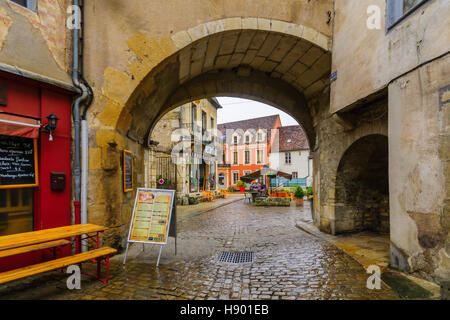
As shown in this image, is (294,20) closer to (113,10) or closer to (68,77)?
(113,10)

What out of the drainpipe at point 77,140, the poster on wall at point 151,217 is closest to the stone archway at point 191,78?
the drainpipe at point 77,140

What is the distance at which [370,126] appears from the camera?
4902mm

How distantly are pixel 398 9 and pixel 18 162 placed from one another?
618 cm

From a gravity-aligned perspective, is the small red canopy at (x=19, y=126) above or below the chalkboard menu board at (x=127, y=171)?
above

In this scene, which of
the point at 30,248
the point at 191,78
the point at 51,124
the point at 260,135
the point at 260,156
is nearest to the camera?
the point at 30,248

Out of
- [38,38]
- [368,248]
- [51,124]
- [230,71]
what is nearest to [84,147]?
[51,124]

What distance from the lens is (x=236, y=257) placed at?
15.1 feet

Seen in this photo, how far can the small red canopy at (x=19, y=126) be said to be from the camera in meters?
3.32

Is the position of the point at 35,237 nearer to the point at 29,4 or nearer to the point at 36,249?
the point at 36,249

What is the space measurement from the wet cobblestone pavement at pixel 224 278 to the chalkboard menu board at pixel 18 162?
142 centimetres

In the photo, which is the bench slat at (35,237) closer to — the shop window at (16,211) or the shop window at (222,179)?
the shop window at (16,211)

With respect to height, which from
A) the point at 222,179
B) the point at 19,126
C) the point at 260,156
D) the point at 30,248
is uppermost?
the point at 260,156

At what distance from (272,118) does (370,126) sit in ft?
96.6
